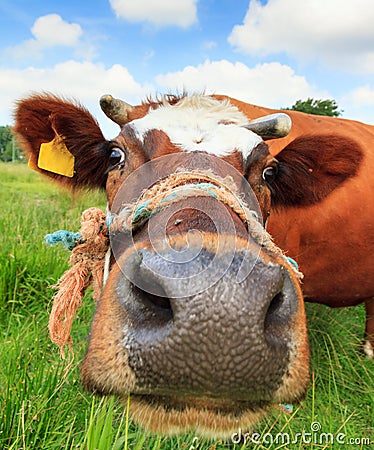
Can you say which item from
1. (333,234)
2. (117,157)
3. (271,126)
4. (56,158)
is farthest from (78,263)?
(333,234)

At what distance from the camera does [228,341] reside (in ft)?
4.50

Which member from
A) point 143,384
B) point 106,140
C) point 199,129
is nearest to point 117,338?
point 143,384

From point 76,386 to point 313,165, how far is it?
234 cm

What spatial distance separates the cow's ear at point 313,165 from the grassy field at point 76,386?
4.34 feet

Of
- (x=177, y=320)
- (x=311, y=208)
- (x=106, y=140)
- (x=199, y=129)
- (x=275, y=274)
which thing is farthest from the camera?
(x=311, y=208)

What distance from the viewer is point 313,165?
3.47 metres

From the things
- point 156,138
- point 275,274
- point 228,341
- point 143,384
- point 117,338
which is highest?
point 156,138

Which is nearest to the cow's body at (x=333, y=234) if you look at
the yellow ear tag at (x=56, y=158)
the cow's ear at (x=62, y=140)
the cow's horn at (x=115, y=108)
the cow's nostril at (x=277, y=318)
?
the cow's horn at (x=115, y=108)

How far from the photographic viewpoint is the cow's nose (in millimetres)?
1349

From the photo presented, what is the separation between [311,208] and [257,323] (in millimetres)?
2847

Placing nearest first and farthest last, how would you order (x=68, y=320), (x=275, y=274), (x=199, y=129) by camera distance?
(x=275, y=274) < (x=68, y=320) < (x=199, y=129)

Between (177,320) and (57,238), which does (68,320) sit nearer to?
(57,238)

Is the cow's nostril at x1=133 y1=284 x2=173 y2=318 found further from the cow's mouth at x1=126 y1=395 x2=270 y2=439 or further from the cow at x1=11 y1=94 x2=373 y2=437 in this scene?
the cow's mouth at x1=126 y1=395 x2=270 y2=439

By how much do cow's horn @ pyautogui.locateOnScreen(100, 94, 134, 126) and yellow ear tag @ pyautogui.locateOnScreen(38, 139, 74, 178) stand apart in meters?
0.43
